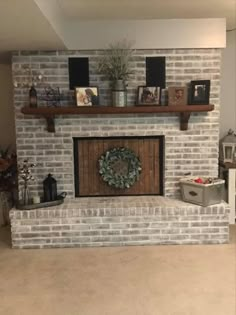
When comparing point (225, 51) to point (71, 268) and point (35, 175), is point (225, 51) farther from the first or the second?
point (71, 268)

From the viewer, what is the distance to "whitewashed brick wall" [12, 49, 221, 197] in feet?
12.9

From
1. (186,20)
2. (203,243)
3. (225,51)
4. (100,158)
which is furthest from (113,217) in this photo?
(225,51)

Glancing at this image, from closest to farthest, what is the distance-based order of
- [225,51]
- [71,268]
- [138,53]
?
[71,268]
[138,53]
[225,51]

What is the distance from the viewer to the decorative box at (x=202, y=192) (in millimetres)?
3758

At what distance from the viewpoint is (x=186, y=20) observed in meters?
3.84

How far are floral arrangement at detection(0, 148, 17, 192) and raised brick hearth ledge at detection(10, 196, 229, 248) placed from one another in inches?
27.9

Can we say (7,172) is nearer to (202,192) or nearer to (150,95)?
(150,95)

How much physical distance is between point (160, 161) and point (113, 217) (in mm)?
876

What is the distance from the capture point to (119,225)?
12.4 feet

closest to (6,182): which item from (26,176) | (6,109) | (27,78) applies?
(26,176)

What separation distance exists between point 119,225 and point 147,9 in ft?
7.09

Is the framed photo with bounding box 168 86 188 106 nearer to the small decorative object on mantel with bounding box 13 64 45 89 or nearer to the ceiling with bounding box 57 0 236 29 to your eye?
the ceiling with bounding box 57 0 236 29

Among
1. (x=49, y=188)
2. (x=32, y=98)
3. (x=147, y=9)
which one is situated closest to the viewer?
(x=147, y=9)

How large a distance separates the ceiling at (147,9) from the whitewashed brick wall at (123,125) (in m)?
0.39
